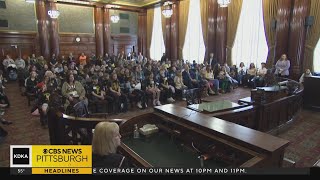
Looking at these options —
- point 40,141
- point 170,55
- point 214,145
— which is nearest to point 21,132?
point 40,141

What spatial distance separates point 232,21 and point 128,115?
718cm

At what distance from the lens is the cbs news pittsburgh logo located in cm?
178

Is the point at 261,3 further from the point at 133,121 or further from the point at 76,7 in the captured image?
the point at 76,7

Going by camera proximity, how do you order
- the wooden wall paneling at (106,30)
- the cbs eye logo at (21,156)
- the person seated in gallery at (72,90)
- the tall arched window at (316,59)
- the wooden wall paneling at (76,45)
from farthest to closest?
1. the wooden wall paneling at (106,30)
2. the wooden wall paneling at (76,45)
3. the tall arched window at (316,59)
4. the person seated in gallery at (72,90)
5. the cbs eye logo at (21,156)

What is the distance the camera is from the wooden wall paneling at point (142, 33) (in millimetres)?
16406

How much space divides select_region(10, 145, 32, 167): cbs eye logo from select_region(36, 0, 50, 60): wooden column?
1207 cm

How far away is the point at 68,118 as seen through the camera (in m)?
2.58

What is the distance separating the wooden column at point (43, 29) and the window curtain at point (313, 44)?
12431mm

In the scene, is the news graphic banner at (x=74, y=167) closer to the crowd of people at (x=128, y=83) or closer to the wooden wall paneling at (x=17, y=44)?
the crowd of people at (x=128, y=83)

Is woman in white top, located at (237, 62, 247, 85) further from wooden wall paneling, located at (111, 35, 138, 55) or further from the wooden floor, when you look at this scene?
wooden wall paneling, located at (111, 35, 138, 55)

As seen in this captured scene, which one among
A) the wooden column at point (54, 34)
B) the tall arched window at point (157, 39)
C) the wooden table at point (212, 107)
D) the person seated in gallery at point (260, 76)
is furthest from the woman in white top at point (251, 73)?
the wooden column at point (54, 34)

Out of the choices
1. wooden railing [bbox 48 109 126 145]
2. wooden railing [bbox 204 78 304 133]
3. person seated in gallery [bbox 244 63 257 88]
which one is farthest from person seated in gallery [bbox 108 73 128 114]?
person seated in gallery [bbox 244 63 257 88]

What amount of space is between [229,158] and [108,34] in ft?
46.8

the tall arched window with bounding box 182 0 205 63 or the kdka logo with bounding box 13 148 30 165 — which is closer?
the kdka logo with bounding box 13 148 30 165
